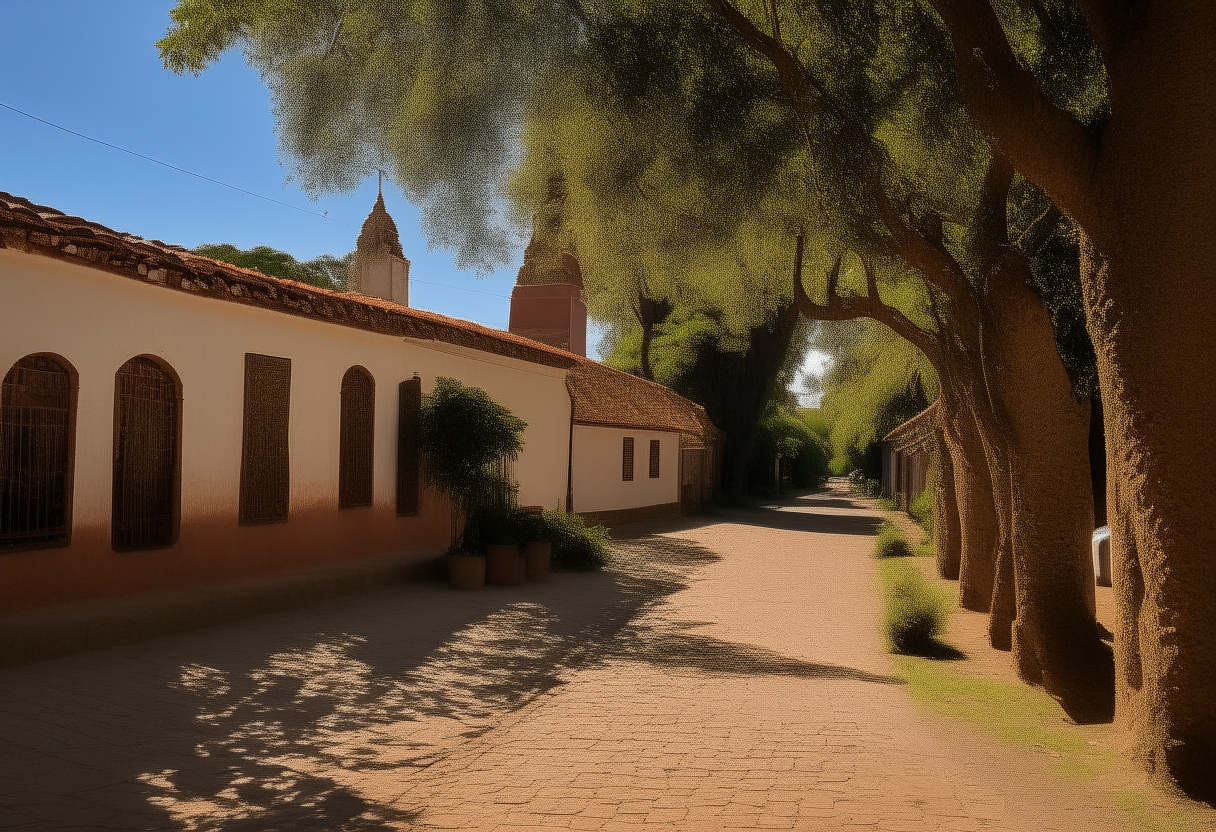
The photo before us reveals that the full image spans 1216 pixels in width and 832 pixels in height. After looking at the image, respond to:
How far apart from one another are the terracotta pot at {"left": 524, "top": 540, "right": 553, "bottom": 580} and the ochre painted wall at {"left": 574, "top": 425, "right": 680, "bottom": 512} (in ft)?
26.2

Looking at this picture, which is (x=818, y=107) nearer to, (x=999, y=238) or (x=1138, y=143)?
(x=999, y=238)

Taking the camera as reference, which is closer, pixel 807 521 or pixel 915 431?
pixel 915 431

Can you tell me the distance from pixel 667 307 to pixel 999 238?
94.2 feet

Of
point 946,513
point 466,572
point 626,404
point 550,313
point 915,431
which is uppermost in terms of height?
point 550,313

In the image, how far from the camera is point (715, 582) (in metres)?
15.0

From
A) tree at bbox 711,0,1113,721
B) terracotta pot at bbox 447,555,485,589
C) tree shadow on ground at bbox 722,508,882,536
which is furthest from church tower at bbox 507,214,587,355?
tree at bbox 711,0,1113,721

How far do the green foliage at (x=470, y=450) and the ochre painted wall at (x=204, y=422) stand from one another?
80 cm

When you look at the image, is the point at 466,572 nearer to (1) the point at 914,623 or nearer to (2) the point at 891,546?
(1) the point at 914,623

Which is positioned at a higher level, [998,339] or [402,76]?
[402,76]

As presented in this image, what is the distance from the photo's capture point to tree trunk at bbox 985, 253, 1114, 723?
7.54m

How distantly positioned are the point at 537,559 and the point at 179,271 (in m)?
6.32

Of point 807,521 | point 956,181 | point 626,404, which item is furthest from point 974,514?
point 807,521

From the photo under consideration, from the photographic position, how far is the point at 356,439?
13.4 m

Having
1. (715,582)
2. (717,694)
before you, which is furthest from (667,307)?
(717,694)
